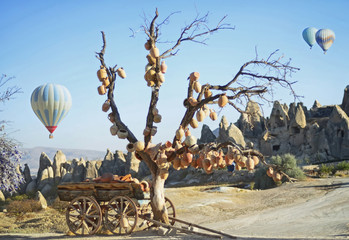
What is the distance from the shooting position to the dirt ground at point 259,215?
35.1ft

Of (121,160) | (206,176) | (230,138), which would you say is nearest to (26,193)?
(121,160)

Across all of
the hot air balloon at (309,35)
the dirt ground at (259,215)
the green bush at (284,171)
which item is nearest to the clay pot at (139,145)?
the dirt ground at (259,215)

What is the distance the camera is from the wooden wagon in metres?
10.0

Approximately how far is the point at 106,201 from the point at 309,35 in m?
62.9

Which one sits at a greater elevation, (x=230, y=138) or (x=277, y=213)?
(x=230, y=138)

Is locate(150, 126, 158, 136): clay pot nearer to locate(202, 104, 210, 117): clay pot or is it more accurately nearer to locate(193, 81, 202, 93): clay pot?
locate(202, 104, 210, 117): clay pot

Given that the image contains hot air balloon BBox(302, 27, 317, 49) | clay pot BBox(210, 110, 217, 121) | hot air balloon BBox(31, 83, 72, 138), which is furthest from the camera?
hot air balloon BBox(302, 27, 317, 49)

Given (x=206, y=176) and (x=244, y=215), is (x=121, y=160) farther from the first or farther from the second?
(x=244, y=215)

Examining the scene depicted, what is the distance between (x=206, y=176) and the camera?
34094 mm

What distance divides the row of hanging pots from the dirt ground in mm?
3990

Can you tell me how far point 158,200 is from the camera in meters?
10.4

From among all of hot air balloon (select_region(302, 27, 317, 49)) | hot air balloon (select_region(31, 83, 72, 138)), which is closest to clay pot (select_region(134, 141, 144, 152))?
hot air balloon (select_region(31, 83, 72, 138))

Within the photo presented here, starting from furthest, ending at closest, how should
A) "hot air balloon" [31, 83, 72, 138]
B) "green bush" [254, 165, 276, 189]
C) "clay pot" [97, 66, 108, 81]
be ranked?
"hot air balloon" [31, 83, 72, 138] → "green bush" [254, 165, 276, 189] → "clay pot" [97, 66, 108, 81]

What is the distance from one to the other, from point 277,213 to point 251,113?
6513 millimetres
